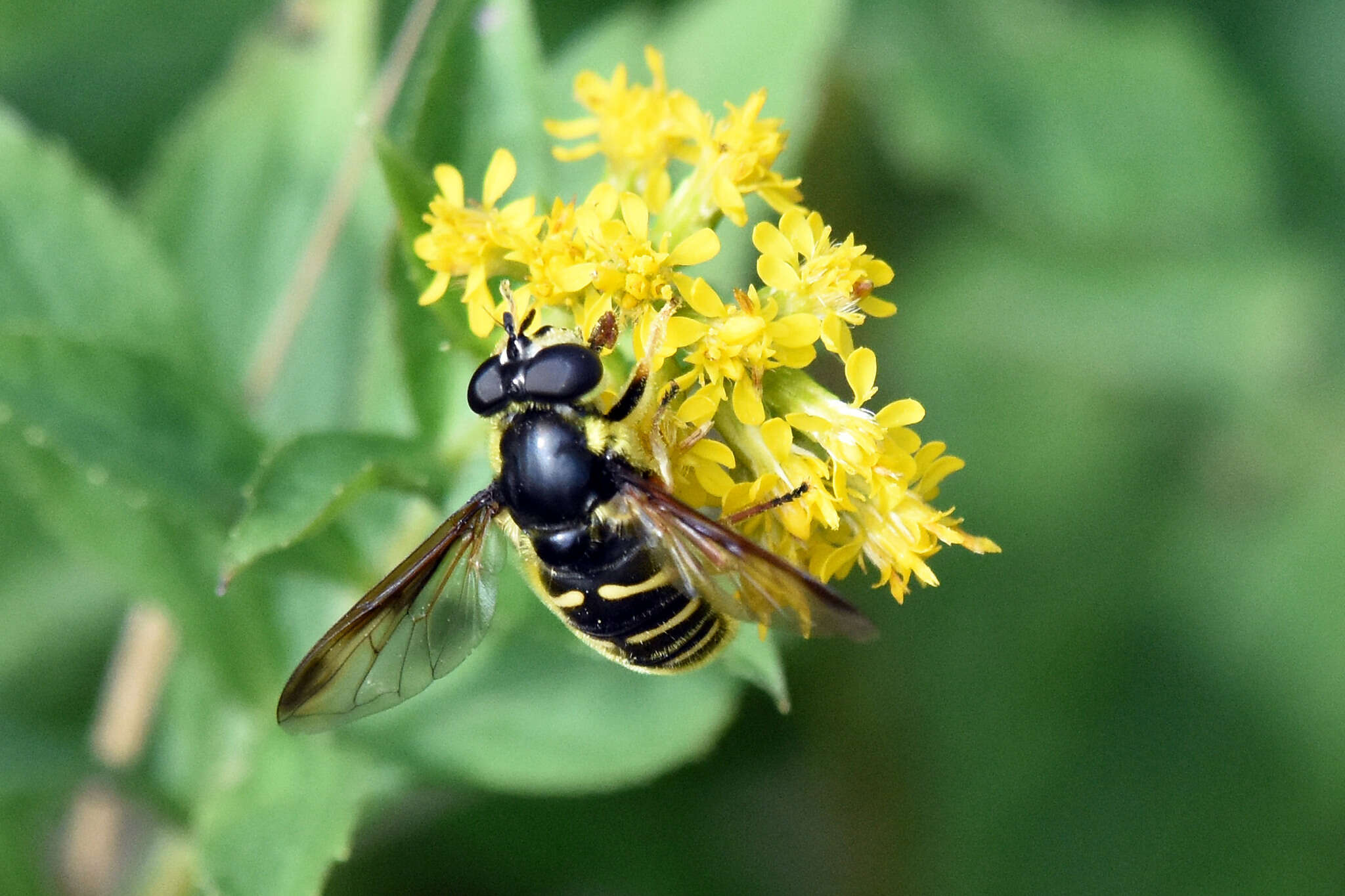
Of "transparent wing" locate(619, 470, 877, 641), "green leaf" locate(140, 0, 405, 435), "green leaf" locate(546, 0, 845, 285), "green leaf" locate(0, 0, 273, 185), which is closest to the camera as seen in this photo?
"transparent wing" locate(619, 470, 877, 641)

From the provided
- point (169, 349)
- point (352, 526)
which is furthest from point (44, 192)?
point (352, 526)

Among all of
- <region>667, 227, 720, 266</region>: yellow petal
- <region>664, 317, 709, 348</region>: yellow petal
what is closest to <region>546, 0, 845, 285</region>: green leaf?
<region>667, 227, 720, 266</region>: yellow petal

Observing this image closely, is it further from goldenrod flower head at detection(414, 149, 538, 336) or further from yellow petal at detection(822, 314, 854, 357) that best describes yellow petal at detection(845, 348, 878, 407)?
goldenrod flower head at detection(414, 149, 538, 336)

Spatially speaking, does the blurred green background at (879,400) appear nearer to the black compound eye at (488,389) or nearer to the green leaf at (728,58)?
the green leaf at (728,58)

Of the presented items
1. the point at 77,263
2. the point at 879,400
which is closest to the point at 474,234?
the point at 77,263

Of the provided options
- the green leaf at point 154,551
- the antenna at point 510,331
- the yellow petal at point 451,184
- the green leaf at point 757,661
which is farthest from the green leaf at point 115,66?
the green leaf at point 757,661

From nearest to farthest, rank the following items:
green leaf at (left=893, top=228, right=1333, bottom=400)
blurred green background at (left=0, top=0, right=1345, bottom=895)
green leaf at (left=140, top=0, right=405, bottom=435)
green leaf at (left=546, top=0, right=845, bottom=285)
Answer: blurred green background at (left=0, top=0, right=1345, bottom=895), green leaf at (left=546, top=0, right=845, bottom=285), green leaf at (left=140, top=0, right=405, bottom=435), green leaf at (left=893, top=228, right=1333, bottom=400)
